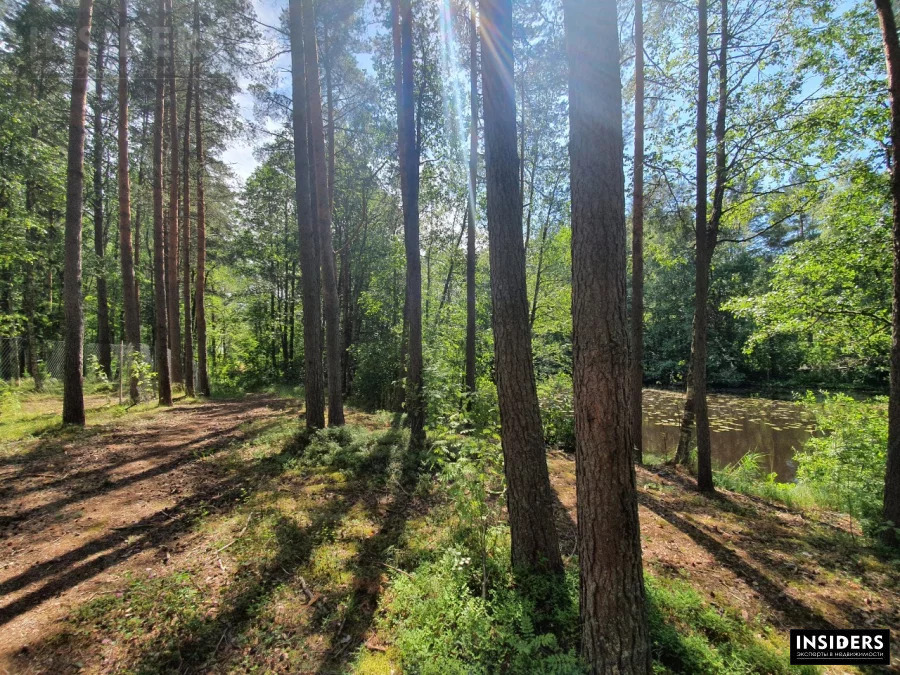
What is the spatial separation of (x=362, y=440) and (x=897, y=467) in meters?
7.29

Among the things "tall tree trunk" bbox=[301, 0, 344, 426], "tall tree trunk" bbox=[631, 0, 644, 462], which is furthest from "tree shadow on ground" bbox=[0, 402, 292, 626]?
"tall tree trunk" bbox=[631, 0, 644, 462]

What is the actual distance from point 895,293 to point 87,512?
9522 mm

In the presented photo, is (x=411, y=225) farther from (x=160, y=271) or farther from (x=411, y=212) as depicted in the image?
(x=160, y=271)

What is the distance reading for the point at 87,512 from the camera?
363cm

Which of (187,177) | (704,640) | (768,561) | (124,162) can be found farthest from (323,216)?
(768,561)

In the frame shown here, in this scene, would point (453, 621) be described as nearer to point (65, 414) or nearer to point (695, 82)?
point (65, 414)

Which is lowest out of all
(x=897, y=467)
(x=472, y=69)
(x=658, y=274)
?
(x=897, y=467)

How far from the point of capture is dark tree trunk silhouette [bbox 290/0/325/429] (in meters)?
6.27

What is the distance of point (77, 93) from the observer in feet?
20.2

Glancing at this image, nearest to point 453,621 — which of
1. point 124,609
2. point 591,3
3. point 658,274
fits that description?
point 124,609

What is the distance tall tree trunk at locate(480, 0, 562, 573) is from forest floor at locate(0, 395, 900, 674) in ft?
3.52

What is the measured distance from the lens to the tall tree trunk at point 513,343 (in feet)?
9.44

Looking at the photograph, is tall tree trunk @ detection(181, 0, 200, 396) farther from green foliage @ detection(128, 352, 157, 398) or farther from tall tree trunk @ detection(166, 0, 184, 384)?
green foliage @ detection(128, 352, 157, 398)

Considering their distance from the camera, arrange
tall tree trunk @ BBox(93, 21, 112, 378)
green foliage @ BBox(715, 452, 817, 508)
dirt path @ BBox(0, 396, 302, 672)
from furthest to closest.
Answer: tall tree trunk @ BBox(93, 21, 112, 378) < green foliage @ BBox(715, 452, 817, 508) < dirt path @ BBox(0, 396, 302, 672)
